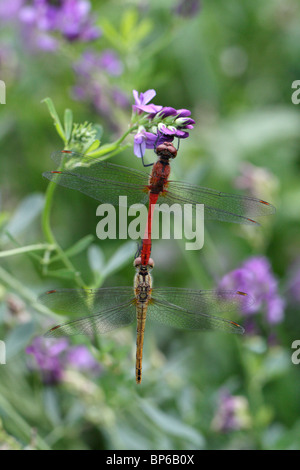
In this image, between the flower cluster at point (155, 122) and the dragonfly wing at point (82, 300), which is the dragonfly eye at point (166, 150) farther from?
the dragonfly wing at point (82, 300)

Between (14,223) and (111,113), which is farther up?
(111,113)

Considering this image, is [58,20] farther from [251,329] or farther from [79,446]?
[79,446]

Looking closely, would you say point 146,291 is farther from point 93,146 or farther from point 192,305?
point 93,146

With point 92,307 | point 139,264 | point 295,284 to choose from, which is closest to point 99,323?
point 92,307

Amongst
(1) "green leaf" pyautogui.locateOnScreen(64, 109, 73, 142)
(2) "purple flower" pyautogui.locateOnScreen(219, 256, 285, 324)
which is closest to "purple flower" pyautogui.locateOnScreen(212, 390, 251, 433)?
(2) "purple flower" pyautogui.locateOnScreen(219, 256, 285, 324)

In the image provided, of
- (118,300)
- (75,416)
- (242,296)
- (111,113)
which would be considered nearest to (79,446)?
(75,416)

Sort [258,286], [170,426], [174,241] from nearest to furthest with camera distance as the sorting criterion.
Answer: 1. [170,426]
2. [258,286]
3. [174,241]

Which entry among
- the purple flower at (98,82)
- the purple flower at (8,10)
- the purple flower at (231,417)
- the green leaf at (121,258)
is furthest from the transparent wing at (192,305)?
the purple flower at (8,10)

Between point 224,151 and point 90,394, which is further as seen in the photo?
point 224,151
